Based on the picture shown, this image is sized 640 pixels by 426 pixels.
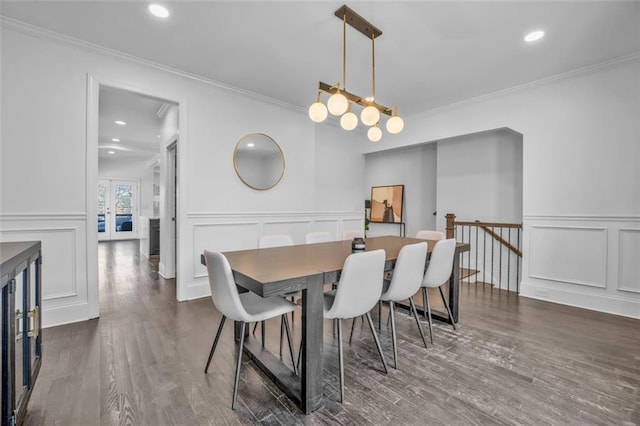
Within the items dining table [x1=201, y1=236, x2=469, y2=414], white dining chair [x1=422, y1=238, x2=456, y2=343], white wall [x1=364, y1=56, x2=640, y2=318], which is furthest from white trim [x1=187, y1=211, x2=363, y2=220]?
white wall [x1=364, y1=56, x2=640, y2=318]

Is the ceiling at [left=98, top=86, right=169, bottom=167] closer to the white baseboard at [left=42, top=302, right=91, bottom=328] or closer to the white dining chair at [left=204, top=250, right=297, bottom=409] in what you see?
the white baseboard at [left=42, top=302, right=91, bottom=328]

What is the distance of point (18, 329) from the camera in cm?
136

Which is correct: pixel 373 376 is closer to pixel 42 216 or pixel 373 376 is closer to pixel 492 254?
pixel 42 216

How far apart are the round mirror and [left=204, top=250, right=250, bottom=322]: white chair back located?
8.08ft

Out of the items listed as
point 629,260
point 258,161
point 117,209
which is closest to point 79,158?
point 258,161

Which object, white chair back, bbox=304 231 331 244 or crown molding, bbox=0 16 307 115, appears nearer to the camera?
crown molding, bbox=0 16 307 115

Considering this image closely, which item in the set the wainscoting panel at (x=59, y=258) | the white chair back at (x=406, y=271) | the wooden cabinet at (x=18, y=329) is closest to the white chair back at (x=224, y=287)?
the wooden cabinet at (x=18, y=329)

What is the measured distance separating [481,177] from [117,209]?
10.5 metres

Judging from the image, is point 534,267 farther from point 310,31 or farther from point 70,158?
point 70,158

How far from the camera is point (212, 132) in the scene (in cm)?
367

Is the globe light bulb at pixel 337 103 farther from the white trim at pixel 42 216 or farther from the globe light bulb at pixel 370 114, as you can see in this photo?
the white trim at pixel 42 216

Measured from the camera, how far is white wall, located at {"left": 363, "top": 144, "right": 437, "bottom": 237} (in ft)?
18.3

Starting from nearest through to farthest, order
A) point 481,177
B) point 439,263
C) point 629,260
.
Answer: point 439,263 → point 629,260 → point 481,177

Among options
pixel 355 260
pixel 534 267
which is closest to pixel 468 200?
pixel 534 267
